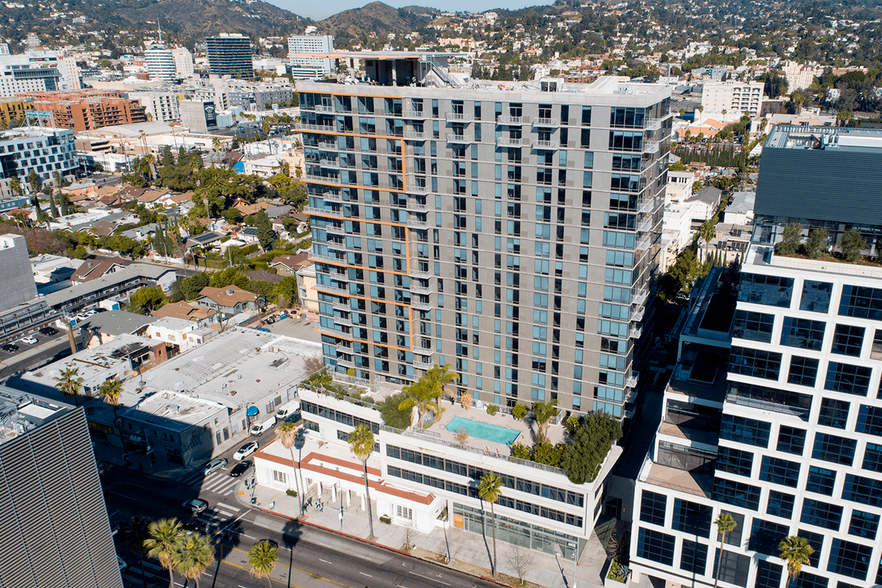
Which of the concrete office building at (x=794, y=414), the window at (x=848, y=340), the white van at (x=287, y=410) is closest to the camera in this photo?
the window at (x=848, y=340)

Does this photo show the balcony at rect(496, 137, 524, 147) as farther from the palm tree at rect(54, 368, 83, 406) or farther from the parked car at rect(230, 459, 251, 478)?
the palm tree at rect(54, 368, 83, 406)

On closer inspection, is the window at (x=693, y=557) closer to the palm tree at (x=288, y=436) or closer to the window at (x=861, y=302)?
the window at (x=861, y=302)

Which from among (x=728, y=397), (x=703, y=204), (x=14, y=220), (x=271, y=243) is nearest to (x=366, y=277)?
(x=728, y=397)

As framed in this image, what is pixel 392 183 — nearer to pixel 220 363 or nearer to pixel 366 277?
pixel 366 277

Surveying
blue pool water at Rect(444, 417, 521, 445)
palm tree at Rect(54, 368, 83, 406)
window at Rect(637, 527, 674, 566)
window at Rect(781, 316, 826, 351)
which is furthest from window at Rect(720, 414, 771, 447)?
palm tree at Rect(54, 368, 83, 406)

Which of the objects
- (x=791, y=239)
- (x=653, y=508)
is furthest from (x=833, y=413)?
(x=653, y=508)

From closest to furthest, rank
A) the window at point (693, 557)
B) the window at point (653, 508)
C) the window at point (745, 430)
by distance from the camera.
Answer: the window at point (745, 430) → the window at point (693, 557) → the window at point (653, 508)

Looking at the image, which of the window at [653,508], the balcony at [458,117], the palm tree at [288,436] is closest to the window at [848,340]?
the window at [653,508]
